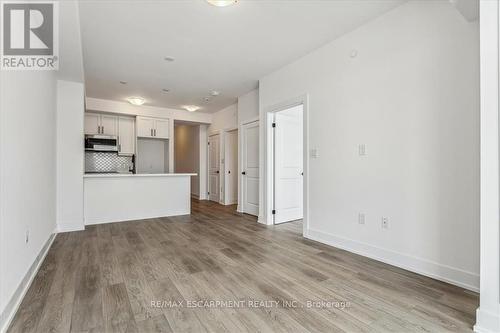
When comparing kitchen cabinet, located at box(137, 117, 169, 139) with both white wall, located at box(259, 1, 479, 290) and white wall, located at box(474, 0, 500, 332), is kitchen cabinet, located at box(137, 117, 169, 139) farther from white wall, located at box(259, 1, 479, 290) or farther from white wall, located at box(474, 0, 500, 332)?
white wall, located at box(474, 0, 500, 332)

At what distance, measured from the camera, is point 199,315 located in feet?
5.57

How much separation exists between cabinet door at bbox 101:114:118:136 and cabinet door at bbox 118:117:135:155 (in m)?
0.10

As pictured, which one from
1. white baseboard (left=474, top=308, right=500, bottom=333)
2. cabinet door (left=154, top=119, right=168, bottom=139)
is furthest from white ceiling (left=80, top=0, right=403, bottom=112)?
white baseboard (left=474, top=308, right=500, bottom=333)

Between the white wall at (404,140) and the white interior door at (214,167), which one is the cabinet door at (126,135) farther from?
the white wall at (404,140)

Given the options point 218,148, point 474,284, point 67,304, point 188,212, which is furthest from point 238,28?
point 218,148

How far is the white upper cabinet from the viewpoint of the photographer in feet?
20.3

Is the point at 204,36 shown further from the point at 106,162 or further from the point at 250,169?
the point at 106,162

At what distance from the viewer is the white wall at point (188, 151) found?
8008mm

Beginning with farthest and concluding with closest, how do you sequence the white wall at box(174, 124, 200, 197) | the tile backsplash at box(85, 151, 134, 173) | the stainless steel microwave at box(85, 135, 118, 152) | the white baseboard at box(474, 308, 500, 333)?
the white wall at box(174, 124, 200, 197), the tile backsplash at box(85, 151, 134, 173), the stainless steel microwave at box(85, 135, 118, 152), the white baseboard at box(474, 308, 500, 333)

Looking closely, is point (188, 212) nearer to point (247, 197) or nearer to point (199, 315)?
point (247, 197)

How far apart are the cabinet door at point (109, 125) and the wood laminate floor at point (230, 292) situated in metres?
3.84

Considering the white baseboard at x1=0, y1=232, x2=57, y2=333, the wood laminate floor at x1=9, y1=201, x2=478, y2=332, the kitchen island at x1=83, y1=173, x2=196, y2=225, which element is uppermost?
the kitchen island at x1=83, y1=173, x2=196, y2=225

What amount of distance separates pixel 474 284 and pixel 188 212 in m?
4.72

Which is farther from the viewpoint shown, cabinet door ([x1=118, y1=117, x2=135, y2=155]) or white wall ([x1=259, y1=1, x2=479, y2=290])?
cabinet door ([x1=118, y1=117, x2=135, y2=155])
